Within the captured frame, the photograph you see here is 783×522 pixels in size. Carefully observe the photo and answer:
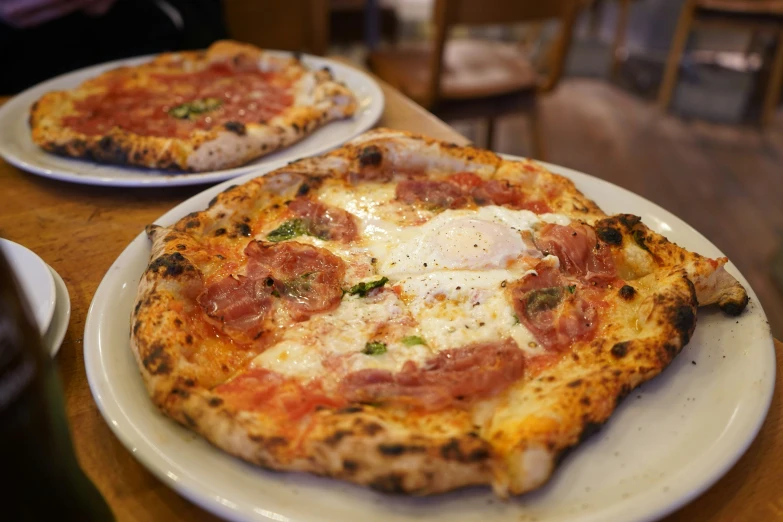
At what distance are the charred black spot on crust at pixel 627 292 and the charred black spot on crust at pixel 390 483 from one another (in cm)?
83

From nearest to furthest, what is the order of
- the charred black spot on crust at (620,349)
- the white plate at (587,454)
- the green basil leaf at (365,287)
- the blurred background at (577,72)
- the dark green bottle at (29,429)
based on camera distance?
the dark green bottle at (29,429), the white plate at (587,454), the charred black spot on crust at (620,349), the green basil leaf at (365,287), the blurred background at (577,72)

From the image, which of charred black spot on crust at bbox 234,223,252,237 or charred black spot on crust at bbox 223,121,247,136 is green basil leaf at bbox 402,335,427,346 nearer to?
charred black spot on crust at bbox 234,223,252,237

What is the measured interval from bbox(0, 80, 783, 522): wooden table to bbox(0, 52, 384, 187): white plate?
0.25ft

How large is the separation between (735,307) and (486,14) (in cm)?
304

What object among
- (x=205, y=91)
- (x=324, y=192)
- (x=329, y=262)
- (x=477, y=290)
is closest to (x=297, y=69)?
(x=205, y=91)

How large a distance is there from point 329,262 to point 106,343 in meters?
0.61

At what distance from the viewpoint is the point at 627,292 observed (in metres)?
1.63

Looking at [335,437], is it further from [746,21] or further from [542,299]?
[746,21]

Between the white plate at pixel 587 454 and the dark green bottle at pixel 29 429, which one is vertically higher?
the dark green bottle at pixel 29 429

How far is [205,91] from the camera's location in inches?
128

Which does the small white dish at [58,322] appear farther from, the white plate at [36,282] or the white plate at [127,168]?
the white plate at [127,168]

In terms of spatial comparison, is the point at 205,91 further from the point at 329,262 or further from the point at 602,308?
the point at 602,308

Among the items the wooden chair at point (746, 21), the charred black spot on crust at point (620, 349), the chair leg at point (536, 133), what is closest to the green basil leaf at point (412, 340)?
the charred black spot on crust at point (620, 349)

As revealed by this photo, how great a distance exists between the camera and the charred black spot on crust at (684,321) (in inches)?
57.2
